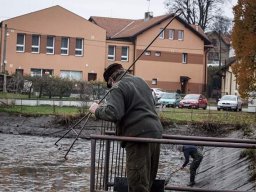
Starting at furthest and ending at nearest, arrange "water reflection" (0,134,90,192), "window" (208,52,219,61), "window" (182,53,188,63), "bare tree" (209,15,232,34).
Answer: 1. "window" (208,52,219,61)
2. "bare tree" (209,15,232,34)
3. "window" (182,53,188,63)
4. "water reflection" (0,134,90,192)

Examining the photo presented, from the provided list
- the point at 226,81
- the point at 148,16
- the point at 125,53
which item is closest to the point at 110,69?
the point at 125,53

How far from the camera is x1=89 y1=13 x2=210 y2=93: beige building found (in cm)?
6075

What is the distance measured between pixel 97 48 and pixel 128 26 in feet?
32.7

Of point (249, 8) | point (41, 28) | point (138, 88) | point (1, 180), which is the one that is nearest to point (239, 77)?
point (249, 8)

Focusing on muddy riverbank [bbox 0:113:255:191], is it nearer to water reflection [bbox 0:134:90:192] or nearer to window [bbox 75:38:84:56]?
water reflection [bbox 0:134:90:192]

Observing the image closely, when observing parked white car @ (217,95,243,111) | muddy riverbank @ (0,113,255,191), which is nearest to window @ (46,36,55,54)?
parked white car @ (217,95,243,111)

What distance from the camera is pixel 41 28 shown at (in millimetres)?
55906

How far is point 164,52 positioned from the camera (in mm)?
62500

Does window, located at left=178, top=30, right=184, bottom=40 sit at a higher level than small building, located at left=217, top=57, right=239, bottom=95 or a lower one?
higher

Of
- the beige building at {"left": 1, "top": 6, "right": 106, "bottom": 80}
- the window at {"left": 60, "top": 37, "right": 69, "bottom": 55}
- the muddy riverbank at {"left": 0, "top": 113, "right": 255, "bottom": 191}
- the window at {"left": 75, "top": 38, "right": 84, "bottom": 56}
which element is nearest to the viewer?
the muddy riverbank at {"left": 0, "top": 113, "right": 255, "bottom": 191}

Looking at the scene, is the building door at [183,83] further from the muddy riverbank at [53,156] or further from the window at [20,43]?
the muddy riverbank at [53,156]

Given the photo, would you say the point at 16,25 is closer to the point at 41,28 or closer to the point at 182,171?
the point at 41,28

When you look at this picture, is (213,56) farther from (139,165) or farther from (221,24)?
(139,165)

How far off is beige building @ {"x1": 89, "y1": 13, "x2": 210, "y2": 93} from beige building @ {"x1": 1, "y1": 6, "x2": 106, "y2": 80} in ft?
8.47
